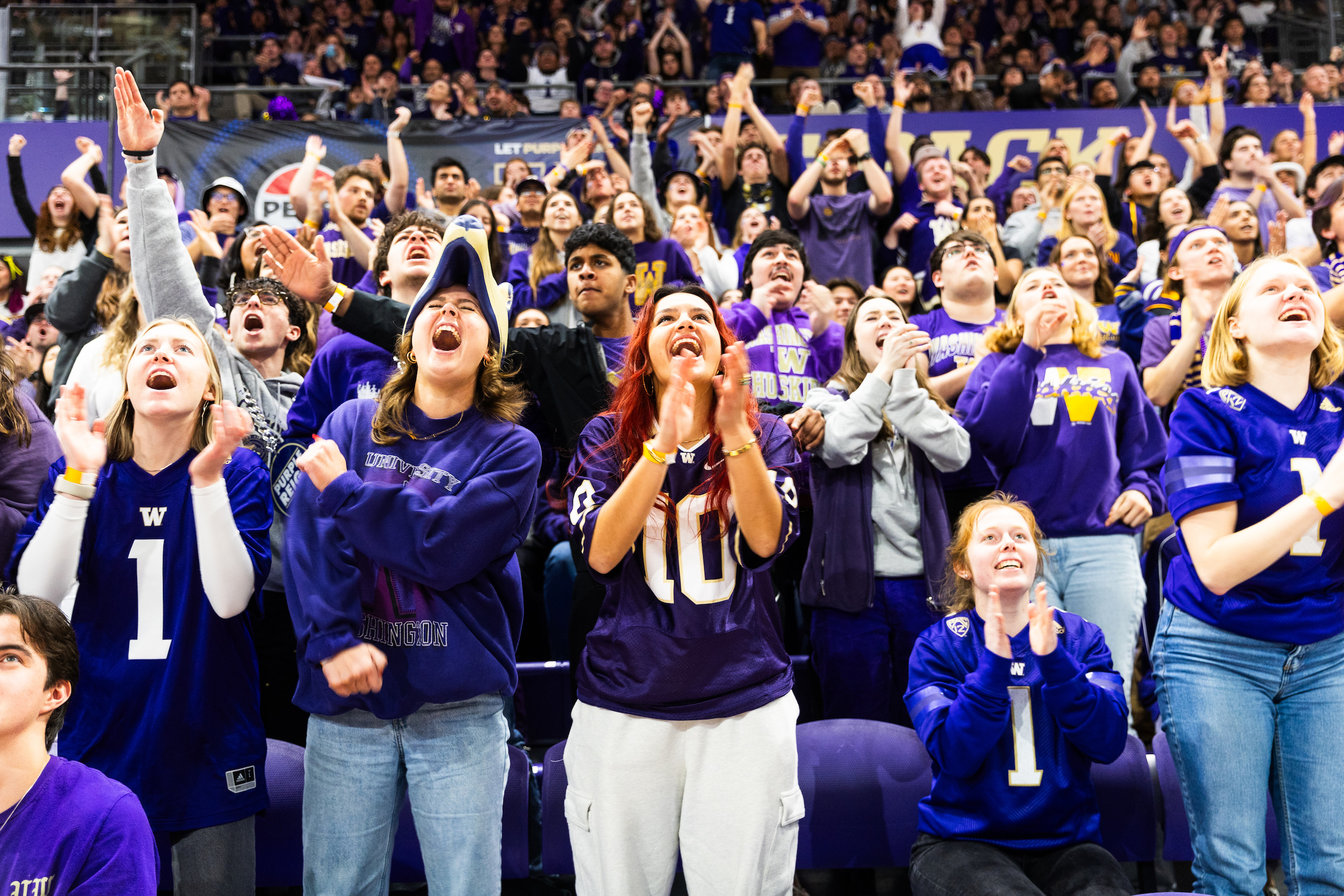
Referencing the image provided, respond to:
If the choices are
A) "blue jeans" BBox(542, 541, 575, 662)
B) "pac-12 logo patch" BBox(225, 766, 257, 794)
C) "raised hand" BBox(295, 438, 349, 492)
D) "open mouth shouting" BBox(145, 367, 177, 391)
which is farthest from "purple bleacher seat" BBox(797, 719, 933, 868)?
"open mouth shouting" BBox(145, 367, 177, 391)

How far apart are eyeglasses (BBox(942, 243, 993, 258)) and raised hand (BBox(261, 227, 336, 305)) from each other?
2730 mm

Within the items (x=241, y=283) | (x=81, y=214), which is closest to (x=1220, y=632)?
(x=241, y=283)

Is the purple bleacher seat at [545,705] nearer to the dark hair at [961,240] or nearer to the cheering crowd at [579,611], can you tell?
the cheering crowd at [579,611]

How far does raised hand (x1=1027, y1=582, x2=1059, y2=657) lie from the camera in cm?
256

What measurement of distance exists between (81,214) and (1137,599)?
5984 mm

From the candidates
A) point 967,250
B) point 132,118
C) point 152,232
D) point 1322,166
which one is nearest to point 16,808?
point 152,232

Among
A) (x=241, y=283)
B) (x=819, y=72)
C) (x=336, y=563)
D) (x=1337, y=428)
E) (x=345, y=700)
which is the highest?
(x=819, y=72)

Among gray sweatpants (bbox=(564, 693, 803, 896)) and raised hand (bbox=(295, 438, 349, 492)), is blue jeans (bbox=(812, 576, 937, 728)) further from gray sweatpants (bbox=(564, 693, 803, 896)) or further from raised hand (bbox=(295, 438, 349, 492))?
raised hand (bbox=(295, 438, 349, 492))

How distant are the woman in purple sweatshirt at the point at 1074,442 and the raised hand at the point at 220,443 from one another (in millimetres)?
2447

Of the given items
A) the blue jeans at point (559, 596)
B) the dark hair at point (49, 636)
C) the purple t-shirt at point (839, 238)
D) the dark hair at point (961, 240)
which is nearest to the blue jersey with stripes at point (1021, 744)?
the blue jeans at point (559, 596)

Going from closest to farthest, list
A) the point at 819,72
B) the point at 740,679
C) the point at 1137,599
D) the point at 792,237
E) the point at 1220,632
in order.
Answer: the point at 740,679 → the point at 1220,632 → the point at 1137,599 → the point at 792,237 → the point at 819,72

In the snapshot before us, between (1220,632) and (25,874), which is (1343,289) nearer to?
(1220,632)

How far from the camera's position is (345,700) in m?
2.45

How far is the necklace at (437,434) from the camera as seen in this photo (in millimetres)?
2613
